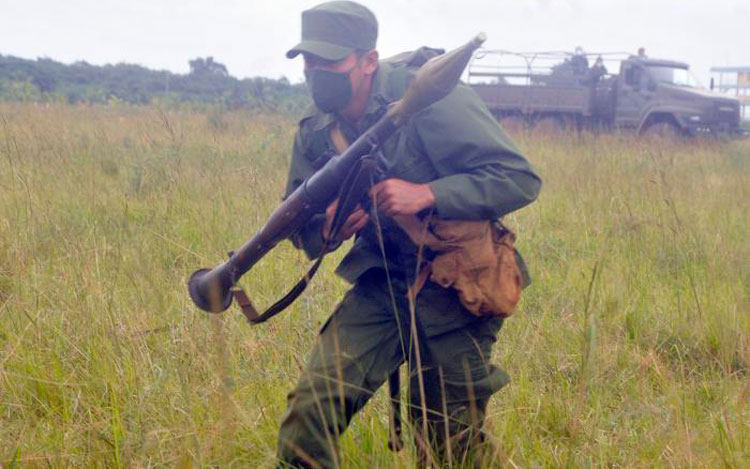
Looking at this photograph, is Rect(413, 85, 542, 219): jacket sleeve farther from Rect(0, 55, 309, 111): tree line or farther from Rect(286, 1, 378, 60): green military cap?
Rect(0, 55, 309, 111): tree line

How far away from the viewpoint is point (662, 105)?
14.7 metres

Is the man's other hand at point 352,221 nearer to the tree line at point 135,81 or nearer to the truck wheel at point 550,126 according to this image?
the truck wheel at point 550,126

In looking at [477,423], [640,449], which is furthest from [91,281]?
[640,449]

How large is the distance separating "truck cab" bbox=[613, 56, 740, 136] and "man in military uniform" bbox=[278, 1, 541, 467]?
1293 centimetres

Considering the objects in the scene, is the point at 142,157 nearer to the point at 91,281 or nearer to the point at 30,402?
the point at 91,281

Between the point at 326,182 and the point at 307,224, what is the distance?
1.05ft

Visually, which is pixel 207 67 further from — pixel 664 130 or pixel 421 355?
pixel 421 355

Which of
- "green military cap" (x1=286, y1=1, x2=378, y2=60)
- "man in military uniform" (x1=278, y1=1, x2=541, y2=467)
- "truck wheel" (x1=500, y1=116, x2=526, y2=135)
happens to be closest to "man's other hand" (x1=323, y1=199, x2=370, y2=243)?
"man in military uniform" (x1=278, y1=1, x2=541, y2=467)

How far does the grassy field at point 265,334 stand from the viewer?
2.45 m

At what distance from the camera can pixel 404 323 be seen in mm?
2391

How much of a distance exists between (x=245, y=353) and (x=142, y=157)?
4.77 meters

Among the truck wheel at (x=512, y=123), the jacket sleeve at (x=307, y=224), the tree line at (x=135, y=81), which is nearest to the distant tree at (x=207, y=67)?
the tree line at (x=135, y=81)

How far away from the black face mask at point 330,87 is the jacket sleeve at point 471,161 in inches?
9.6

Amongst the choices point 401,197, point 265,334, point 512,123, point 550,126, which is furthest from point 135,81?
point 401,197
